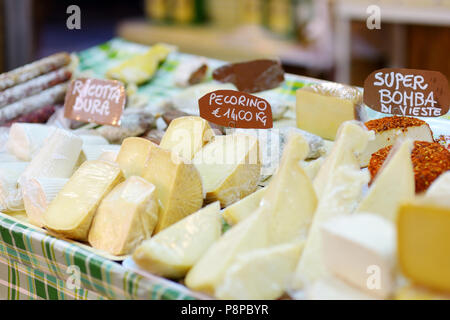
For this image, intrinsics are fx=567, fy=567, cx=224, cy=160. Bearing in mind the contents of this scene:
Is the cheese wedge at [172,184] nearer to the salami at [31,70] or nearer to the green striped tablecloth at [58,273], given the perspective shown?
the green striped tablecloth at [58,273]

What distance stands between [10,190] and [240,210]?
66cm

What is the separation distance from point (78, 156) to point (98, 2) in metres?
2.91

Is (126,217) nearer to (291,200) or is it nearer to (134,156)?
(134,156)

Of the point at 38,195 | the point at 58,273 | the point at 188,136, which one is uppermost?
the point at 188,136

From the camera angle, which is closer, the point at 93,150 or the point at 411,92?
the point at 411,92

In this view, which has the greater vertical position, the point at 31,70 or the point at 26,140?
the point at 31,70

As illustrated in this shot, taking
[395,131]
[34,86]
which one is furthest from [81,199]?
[34,86]

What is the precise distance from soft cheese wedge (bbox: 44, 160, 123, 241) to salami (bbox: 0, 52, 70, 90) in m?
0.88

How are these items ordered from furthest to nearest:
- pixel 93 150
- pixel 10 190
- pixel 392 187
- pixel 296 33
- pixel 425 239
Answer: pixel 296 33, pixel 93 150, pixel 10 190, pixel 392 187, pixel 425 239

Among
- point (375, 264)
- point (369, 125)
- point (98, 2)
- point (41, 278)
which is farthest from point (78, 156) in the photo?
point (98, 2)

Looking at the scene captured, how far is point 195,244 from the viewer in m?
1.14

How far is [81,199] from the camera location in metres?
1.31

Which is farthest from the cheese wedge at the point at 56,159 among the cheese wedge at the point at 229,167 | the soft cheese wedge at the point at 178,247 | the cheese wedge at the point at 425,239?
the cheese wedge at the point at 425,239

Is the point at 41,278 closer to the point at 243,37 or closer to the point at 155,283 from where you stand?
the point at 155,283
